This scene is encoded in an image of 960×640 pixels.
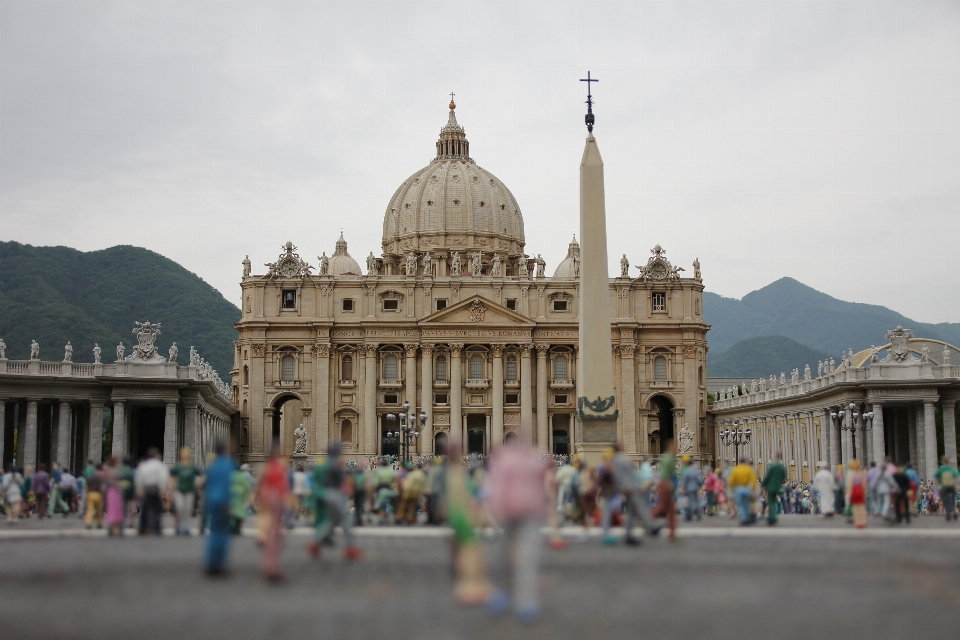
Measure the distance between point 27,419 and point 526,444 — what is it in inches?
1912

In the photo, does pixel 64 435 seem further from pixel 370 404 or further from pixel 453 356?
pixel 453 356

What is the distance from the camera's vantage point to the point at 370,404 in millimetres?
90625

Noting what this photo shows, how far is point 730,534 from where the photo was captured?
23859 millimetres

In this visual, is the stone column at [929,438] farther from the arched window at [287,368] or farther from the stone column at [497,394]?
the arched window at [287,368]

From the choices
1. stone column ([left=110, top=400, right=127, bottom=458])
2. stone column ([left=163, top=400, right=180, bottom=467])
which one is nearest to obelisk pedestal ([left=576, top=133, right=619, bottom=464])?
stone column ([left=110, top=400, right=127, bottom=458])

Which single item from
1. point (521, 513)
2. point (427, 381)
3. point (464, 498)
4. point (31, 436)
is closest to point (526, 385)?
point (427, 381)

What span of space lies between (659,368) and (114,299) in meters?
64.6

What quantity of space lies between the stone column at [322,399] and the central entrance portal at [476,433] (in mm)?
9790

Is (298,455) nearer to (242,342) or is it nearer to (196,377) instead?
(242,342)

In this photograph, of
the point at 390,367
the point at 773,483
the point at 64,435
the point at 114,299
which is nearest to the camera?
the point at 773,483

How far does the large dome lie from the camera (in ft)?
370

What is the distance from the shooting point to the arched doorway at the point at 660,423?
94.6 meters

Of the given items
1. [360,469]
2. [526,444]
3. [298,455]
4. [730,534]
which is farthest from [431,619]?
[298,455]

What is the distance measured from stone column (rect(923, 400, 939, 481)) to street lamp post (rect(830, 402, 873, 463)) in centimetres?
260
